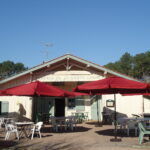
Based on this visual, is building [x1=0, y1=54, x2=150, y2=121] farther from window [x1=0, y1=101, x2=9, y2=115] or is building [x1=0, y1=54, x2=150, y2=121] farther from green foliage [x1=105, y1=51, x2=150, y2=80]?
green foliage [x1=105, y1=51, x2=150, y2=80]

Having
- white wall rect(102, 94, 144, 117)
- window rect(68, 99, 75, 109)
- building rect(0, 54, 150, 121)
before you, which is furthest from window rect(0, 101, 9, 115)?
white wall rect(102, 94, 144, 117)

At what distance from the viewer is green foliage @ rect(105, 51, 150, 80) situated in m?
46.8

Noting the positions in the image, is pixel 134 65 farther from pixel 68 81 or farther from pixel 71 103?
pixel 68 81

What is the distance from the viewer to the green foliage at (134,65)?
4684 centimetres

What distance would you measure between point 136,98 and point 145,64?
1303 inches

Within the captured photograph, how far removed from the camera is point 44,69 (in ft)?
55.1

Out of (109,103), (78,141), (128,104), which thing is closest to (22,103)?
(109,103)

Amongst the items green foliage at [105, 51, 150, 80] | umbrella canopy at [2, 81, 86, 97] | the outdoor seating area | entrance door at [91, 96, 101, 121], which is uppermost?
green foliage at [105, 51, 150, 80]

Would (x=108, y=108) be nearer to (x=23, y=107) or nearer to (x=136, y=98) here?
(x=136, y=98)

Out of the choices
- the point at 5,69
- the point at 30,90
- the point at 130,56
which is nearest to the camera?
the point at 30,90

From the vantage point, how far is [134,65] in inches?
2021

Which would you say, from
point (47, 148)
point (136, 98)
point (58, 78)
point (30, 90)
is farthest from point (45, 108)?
point (47, 148)

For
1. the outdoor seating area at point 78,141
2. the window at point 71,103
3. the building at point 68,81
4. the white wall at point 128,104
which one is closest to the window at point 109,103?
the building at point 68,81

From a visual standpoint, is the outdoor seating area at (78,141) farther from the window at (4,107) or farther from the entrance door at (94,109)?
the entrance door at (94,109)
